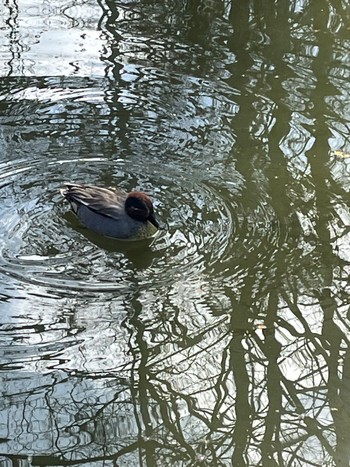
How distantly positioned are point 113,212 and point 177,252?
702 millimetres

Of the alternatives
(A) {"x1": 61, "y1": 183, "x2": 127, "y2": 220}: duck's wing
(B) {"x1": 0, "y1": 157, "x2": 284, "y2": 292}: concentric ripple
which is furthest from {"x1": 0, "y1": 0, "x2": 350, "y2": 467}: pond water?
(A) {"x1": 61, "y1": 183, "x2": 127, "y2": 220}: duck's wing

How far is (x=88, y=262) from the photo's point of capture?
661 centimetres

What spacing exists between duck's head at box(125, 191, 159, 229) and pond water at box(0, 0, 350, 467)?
0.67 feet

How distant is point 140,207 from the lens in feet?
22.8

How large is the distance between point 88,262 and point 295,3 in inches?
279

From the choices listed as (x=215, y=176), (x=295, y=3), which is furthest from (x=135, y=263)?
(x=295, y=3)

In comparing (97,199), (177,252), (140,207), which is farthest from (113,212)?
(177,252)

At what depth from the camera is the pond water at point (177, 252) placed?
5.25m

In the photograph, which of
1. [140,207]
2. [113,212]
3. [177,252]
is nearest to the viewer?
[177,252]

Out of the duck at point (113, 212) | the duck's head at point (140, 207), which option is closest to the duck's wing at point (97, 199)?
the duck at point (113, 212)

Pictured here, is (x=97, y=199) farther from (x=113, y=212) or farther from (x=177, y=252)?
(x=177, y=252)

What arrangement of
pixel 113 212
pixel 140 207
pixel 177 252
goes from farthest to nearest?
pixel 113 212
pixel 140 207
pixel 177 252

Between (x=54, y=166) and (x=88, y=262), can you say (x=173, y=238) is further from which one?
(x=54, y=166)

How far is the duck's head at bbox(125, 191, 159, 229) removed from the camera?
690 centimetres
